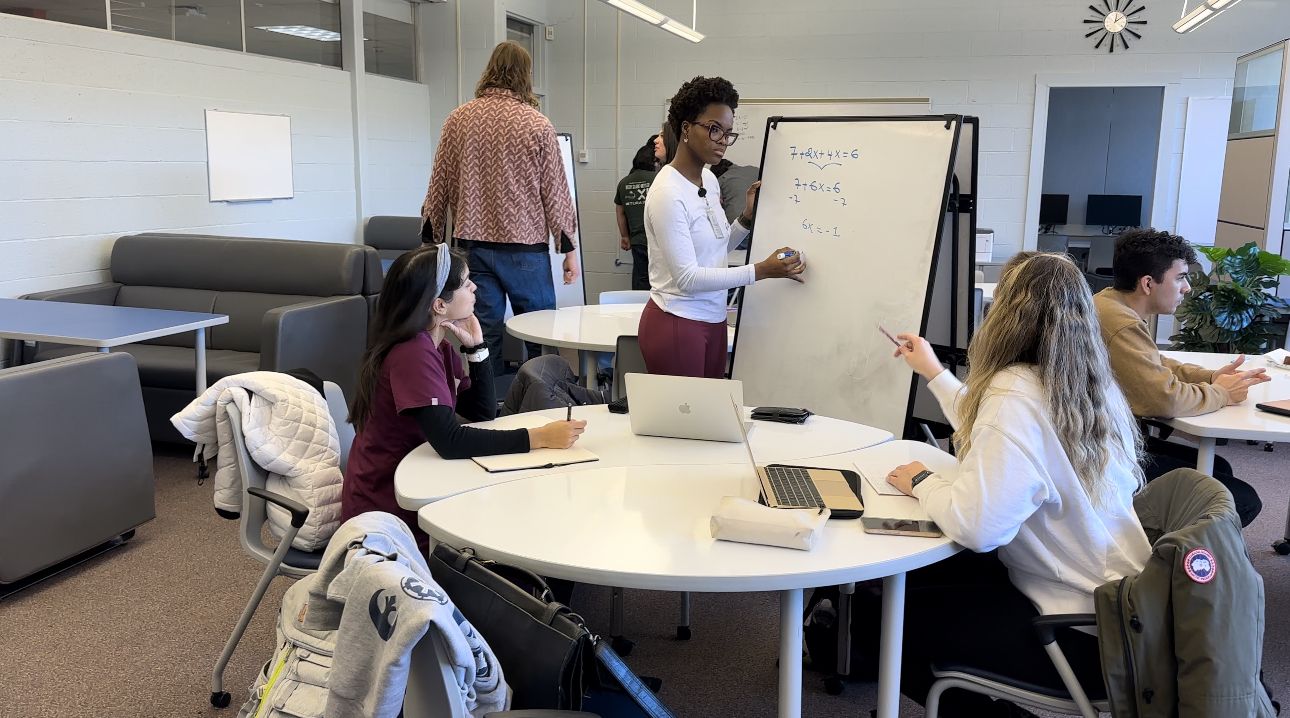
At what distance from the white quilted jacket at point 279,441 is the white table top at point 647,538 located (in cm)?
56

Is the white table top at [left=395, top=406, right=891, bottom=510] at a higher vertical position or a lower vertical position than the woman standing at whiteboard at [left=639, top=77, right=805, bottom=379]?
lower

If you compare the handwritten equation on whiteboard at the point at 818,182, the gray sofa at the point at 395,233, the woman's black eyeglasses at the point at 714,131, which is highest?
the woman's black eyeglasses at the point at 714,131

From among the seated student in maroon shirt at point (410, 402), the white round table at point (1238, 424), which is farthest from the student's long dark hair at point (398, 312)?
Answer: the white round table at point (1238, 424)

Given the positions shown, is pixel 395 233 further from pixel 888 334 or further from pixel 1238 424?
pixel 1238 424

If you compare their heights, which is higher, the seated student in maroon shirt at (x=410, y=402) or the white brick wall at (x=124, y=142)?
the white brick wall at (x=124, y=142)

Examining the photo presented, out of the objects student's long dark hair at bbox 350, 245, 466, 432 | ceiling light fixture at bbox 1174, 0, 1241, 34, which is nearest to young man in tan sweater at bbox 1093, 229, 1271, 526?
student's long dark hair at bbox 350, 245, 466, 432

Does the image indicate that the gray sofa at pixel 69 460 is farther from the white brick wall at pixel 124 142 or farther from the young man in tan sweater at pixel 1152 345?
the young man in tan sweater at pixel 1152 345

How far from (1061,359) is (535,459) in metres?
1.10

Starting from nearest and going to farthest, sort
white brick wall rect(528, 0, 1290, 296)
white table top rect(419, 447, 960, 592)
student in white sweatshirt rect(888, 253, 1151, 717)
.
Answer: white table top rect(419, 447, 960, 592) → student in white sweatshirt rect(888, 253, 1151, 717) → white brick wall rect(528, 0, 1290, 296)

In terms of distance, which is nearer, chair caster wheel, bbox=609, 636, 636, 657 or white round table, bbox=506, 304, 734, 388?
chair caster wheel, bbox=609, 636, 636, 657

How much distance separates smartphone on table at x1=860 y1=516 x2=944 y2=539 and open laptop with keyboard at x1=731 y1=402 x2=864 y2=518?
0.05 metres

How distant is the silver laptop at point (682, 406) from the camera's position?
7.32 ft

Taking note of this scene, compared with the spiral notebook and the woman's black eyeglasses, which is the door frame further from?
the spiral notebook

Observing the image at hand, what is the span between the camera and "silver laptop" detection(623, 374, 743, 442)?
2.23 meters
